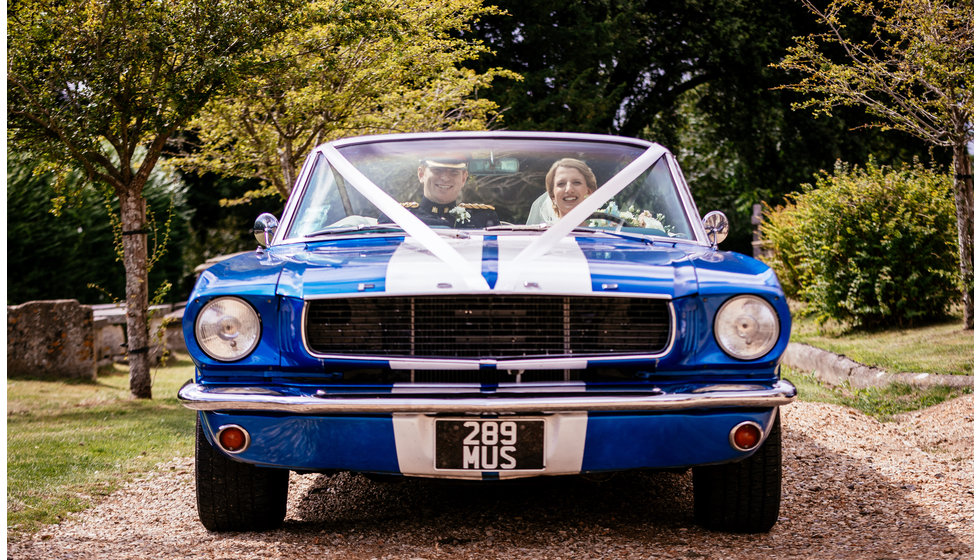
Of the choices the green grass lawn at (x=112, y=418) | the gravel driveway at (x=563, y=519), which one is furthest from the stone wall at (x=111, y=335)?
the gravel driveway at (x=563, y=519)

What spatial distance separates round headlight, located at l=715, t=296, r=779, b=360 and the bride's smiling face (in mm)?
1314

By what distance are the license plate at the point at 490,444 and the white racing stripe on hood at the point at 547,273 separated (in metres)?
0.45

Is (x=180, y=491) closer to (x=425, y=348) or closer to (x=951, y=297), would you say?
(x=425, y=348)

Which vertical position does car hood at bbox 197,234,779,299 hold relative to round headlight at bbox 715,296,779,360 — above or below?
above

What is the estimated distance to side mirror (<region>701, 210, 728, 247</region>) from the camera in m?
4.16

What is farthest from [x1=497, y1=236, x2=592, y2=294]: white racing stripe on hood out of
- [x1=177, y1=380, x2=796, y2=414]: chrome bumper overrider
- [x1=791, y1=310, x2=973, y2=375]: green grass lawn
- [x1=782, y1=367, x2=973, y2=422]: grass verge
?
[x1=791, y1=310, x2=973, y2=375]: green grass lawn

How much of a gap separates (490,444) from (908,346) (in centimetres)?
663

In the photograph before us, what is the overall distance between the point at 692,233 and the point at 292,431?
2039mm

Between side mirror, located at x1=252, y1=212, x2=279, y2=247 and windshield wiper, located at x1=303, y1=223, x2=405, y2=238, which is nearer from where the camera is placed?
windshield wiper, located at x1=303, y1=223, x2=405, y2=238

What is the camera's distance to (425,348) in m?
3.08

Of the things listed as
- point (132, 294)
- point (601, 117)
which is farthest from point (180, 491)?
point (601, 117)

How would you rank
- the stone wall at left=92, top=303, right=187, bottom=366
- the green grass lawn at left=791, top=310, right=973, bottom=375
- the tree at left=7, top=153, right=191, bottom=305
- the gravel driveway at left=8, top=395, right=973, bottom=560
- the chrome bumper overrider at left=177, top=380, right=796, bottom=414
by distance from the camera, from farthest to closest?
the tree at left=7, top=153, right=191, bottom=305, the stone wall at left=92, top=303, right=187, bottom=366, the green grass lawn at left=791, top=310, right=973, bottom=375, the gravel driveway at left=8, top=395, right=973, bottom=560, the chrome bumper overrider at left=177, top=380, right=796, bottom=414

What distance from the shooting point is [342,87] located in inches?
373

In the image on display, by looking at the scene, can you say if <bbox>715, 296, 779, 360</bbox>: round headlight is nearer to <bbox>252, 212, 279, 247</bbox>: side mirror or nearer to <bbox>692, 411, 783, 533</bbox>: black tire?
<bbox>692, 411, 783, 533</bbox>: black tire
